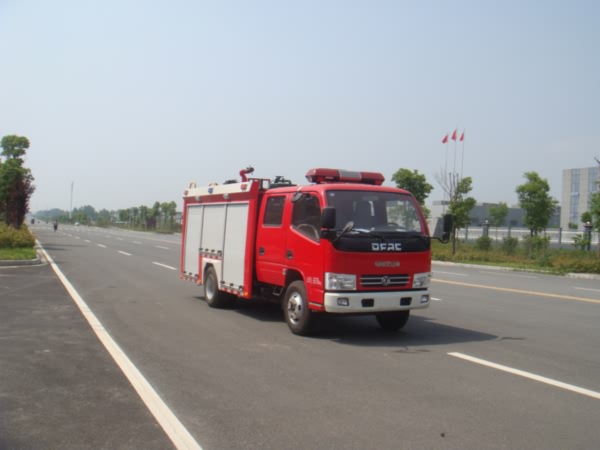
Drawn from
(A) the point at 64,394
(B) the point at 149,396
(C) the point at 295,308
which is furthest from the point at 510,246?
(A) the point at 64,394

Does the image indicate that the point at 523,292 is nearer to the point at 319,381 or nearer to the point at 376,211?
the point at 376,211

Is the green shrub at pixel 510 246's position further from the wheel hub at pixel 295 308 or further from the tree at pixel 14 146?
the tree at pixel 14 146

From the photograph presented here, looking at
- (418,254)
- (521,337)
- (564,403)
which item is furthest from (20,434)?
(521,337)

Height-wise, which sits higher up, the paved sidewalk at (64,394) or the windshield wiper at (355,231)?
the windshield wiper at (355,231)

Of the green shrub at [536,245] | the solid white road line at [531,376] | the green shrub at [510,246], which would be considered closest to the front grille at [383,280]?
the solid white road line at [531,376]

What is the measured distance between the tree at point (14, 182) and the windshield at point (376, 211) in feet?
107

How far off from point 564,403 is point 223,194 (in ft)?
25.1

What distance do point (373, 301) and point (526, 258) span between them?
24.4 meters

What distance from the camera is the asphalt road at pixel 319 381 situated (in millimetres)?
4824

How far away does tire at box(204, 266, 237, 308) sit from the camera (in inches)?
467

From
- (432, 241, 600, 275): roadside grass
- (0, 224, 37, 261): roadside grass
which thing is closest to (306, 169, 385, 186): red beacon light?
(0, 224, 37, 261): roadside grass

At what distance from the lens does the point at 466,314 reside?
38.5 feet

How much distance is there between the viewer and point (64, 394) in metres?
5.82

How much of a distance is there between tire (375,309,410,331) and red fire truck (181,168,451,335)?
0.02 m
